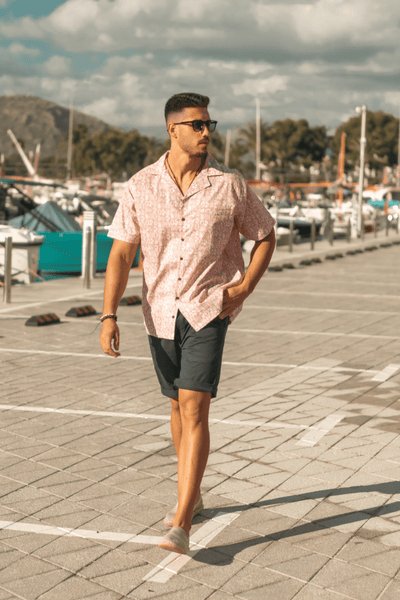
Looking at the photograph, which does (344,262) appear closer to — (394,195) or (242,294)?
(242,294)

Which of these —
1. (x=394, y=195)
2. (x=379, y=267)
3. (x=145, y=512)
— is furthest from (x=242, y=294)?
(x=394, y=195)

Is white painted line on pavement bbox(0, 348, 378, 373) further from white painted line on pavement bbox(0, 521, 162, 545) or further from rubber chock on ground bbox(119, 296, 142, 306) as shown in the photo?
white painted line on pavement bbox(0, 521, 162, 545)

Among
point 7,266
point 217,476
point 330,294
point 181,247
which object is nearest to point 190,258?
point 181,247

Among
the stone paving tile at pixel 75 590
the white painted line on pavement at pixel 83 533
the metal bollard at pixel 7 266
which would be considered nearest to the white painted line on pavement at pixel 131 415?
the white painted line on pavement at pixel 83 533

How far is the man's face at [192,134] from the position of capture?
3424 mm

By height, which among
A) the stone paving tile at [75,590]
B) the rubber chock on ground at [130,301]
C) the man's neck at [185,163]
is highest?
the man's neck at [185,163]

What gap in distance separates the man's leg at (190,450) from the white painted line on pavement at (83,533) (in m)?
0.25

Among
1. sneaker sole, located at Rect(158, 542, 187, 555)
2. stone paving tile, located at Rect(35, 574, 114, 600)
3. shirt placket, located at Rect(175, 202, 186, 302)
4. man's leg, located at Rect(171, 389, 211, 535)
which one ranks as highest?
shirt placket, located at Rect(175, 202, 186, 302)

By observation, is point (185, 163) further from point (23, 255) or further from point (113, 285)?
point (23, 255)

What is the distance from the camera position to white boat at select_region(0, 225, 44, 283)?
15.3m

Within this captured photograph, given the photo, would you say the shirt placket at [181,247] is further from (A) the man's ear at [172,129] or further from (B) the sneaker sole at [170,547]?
(B) the sneaker sole at [170,547]

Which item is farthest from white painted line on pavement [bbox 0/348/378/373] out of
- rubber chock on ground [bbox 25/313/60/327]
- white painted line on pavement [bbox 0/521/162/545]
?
white painted line on pavement [bbox 0/521/162/545]

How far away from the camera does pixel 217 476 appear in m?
4.42

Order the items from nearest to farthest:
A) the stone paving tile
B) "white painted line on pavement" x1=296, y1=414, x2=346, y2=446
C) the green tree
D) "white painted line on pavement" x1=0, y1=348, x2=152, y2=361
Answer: the stone paving tile < "white painted line on pavement" x1=296, y1=414, x2=346, y2=446 < "white painted line on pavement" x1=0, y1=348, x2=152, y2=361 < the green tree
